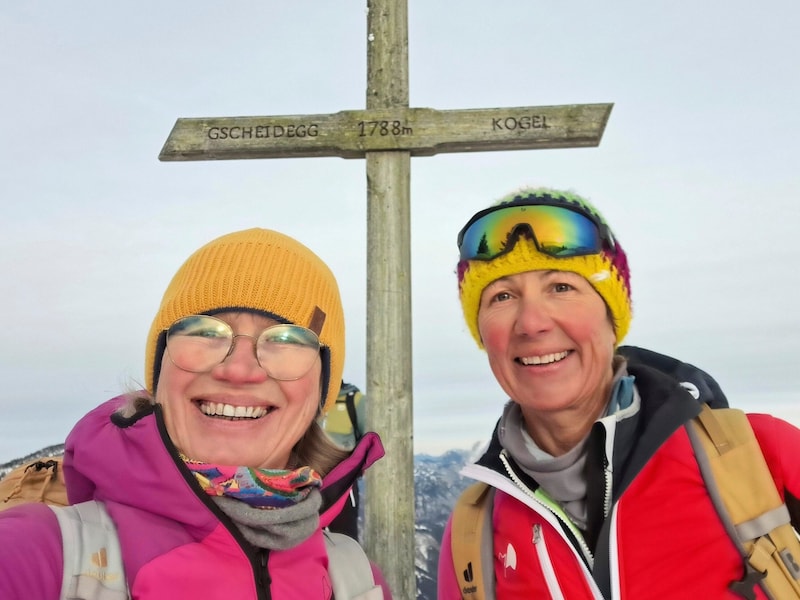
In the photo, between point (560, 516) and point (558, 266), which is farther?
point (558, 266)

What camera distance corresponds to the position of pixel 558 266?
2.06m

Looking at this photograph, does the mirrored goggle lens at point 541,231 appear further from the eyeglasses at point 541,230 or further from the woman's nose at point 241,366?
the woman's nose at point 241,366

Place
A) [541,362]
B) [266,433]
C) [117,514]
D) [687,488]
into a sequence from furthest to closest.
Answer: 1. [541,362]
2. [687,488]
3. [266,433]
4. [117,514]

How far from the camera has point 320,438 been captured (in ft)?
6.31

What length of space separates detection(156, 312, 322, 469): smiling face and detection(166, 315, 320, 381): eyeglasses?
0.06 feet

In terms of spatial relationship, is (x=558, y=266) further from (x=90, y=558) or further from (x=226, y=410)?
(x=90, y=558)

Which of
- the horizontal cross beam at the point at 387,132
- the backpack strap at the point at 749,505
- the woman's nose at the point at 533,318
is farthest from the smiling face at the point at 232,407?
the horizontal cross beam at the point at 387,132

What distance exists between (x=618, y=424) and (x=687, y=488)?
0.27 meters

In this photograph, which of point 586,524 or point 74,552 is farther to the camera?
point 586,524

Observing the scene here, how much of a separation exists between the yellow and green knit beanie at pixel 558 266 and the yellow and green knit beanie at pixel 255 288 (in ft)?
1.91

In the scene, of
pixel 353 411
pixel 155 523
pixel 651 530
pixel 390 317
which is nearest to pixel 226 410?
pixel 155 523

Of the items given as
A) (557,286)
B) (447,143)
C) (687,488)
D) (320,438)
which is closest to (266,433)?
(320,438)

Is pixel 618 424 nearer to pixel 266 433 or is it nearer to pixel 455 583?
pixel 455 583

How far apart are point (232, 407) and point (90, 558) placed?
46cm
